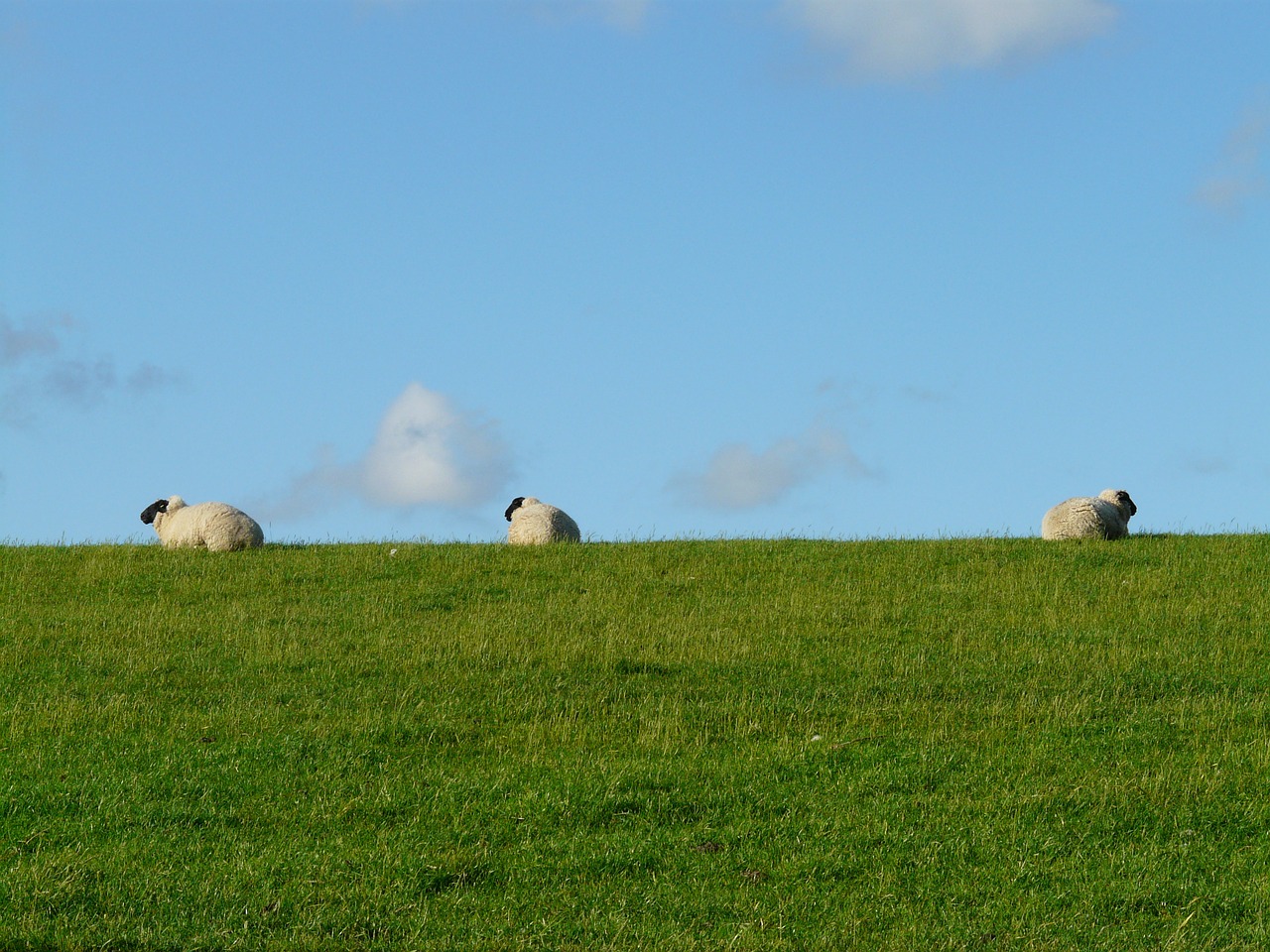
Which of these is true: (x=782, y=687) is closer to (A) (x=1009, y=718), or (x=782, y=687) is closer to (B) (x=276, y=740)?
(A) (x=1009, y=718)

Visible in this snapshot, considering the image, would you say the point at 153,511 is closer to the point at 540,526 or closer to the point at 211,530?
the point at 211,530

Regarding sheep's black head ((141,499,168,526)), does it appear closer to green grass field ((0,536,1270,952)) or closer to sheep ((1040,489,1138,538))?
green grass field ((0,536,1270,952))

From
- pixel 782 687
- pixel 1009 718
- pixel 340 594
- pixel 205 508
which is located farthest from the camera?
pixel 205 508

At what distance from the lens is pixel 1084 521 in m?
33.9

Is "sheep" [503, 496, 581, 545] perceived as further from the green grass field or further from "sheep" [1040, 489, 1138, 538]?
"sheep" [1040, 489, 1138, 538]

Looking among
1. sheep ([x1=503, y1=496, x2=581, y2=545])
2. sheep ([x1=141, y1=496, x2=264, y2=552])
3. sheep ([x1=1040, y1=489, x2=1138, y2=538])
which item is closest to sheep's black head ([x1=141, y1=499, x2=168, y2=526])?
sheep ([x1=141, y1=496, x2=264, y2=552])

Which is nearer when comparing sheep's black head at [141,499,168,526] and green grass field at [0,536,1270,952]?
green grass field at [0,536,1270,952]

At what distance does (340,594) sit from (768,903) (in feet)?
59.6

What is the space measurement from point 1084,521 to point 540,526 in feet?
44.5

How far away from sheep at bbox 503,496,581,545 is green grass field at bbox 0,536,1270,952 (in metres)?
4.56

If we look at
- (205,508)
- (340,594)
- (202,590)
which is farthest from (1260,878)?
(205,508)

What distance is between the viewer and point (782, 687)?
2038 centimetres

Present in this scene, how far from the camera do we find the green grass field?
11930 millimetres

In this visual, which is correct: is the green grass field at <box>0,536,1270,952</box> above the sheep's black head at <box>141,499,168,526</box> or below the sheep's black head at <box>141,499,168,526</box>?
below
